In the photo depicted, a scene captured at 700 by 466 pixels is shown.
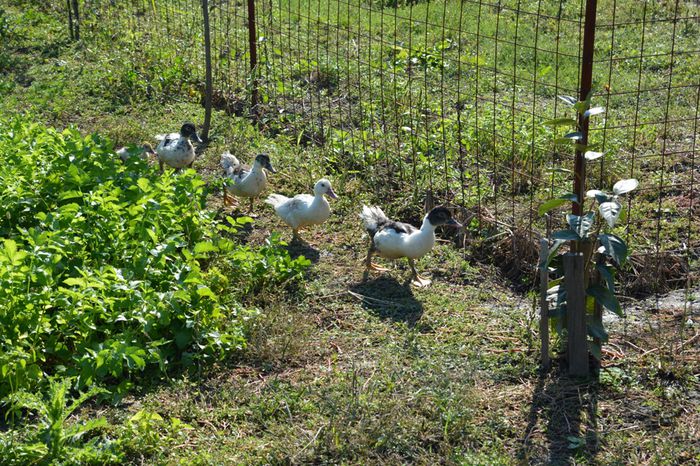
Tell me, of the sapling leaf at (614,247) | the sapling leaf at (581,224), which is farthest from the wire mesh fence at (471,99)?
the sapling leaf at (614,247)

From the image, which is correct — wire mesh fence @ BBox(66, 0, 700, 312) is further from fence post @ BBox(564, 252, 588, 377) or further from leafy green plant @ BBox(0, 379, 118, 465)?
leafy green plant @ BBox(0, 379, 118, 465)

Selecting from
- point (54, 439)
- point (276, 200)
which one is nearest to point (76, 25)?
point (276, 200)

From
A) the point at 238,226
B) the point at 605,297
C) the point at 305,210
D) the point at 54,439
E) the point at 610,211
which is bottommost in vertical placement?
the point at 238,226

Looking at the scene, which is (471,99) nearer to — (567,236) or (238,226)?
(238,226)

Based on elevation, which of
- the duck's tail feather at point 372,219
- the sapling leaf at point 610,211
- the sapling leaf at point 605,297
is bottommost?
the duck's tail feather at point 372,219

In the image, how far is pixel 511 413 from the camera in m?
5.00

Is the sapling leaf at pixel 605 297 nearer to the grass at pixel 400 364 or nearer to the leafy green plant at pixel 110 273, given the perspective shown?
the grass at pixel 400 364

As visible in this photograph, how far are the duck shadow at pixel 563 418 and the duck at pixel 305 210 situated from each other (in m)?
→ 2.65

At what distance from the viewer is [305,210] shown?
24.0 ft

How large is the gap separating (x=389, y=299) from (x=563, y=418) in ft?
6.13

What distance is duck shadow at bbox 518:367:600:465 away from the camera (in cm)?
465

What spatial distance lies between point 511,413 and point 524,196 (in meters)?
3.24

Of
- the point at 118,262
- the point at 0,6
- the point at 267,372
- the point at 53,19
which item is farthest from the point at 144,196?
the point at 0,6

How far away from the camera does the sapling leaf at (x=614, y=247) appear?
16.0 ft
